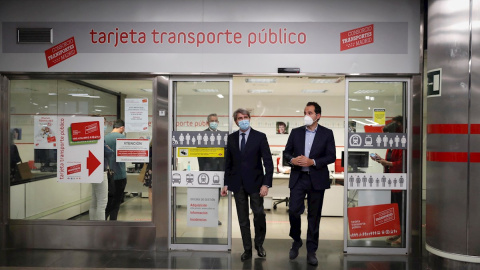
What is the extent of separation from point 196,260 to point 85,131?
2191mm

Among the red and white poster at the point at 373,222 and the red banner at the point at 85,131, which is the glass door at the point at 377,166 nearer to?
the red and white poster at the point at 373,222

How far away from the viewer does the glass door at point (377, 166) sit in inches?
177

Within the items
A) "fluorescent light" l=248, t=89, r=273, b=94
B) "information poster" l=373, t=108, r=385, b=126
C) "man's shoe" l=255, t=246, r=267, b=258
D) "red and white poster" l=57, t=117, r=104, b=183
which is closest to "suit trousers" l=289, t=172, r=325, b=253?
"man's shoe" l=255, t=246, r=267, b=258

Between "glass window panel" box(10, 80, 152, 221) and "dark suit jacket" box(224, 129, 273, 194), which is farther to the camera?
"glass window panel" box(10, 80, 152, 221)

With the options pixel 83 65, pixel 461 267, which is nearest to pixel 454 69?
pixel 461 267

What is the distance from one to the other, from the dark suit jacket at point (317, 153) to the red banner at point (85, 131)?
2.48 meters

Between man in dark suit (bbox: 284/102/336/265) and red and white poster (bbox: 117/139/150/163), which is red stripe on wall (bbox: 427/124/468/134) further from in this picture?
red and white poster (bbox: 117/139/150/163)

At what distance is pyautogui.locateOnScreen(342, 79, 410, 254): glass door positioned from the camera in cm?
450

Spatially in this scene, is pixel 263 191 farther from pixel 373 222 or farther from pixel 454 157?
pixel 454 157

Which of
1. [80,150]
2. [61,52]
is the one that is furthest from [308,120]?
[61,52]

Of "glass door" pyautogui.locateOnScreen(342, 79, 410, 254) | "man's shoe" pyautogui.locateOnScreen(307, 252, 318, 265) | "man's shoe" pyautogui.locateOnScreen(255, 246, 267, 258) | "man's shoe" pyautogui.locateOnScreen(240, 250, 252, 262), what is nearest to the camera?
"man's shoe" pyautogui.locateOnScreen(307, 252, 318, 265)

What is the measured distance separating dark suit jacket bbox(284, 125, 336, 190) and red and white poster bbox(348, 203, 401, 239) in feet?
2.69

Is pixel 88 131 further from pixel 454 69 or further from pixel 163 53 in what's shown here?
pixel 454 69

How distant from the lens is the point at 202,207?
461 centimetres
